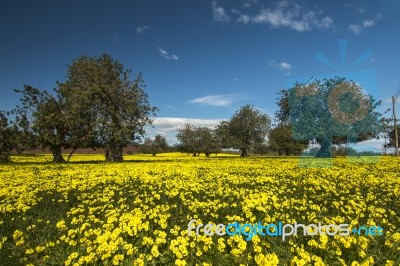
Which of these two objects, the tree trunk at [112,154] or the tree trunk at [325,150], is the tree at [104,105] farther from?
the tree trunk at [325,150]

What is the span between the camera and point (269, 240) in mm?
6582

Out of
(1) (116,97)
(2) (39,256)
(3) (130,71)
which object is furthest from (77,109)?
(2) (39,256)

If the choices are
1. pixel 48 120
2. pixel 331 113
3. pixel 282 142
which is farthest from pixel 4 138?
pixel 282 142

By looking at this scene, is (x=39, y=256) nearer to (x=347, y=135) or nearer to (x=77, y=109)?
(x=77, y=109)

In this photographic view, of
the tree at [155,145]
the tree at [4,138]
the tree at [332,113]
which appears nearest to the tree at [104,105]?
the tree at [4,138]

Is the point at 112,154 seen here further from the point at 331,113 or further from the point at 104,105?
the point at 331,113

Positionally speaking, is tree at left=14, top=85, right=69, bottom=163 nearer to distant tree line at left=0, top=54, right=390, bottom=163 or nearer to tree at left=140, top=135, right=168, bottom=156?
distant tree line at left=0, top=54, right=390, bottom=163

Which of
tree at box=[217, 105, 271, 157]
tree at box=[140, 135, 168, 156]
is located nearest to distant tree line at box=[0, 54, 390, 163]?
tree at box=[217, 105, 271, 157]

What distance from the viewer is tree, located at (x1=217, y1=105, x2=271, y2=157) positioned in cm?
7550

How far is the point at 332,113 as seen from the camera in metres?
48.9

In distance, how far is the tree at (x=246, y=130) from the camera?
248 feet

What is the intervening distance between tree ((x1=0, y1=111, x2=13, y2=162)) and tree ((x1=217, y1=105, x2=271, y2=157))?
44832mm

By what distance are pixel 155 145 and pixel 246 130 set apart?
2132 inches

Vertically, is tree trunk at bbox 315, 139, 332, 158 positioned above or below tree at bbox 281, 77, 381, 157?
below
